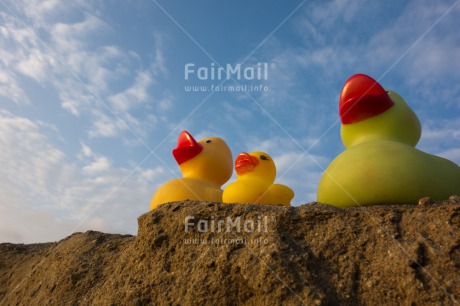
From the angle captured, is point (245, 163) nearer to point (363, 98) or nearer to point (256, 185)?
point (256, 185)

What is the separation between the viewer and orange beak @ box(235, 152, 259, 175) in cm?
453

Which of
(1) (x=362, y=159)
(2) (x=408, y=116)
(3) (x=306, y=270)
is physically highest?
(2) (x=408, y=116)

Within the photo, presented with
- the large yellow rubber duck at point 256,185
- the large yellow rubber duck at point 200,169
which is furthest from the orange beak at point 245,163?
the large yellow rubber duck at point 200,169

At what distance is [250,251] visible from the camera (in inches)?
104

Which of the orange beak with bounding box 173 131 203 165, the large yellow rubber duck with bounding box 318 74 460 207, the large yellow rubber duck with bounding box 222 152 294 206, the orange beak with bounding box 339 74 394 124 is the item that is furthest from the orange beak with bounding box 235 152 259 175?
the orange beak with bounding box 339 74 394 124

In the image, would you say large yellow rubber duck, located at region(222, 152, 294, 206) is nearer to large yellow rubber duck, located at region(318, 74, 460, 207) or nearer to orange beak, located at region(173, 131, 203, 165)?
large yellow rubber duck, located at region(318, 74, 460, 207)

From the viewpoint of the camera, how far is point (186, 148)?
5.19 meters

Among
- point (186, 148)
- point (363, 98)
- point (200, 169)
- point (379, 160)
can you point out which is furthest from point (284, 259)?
point (186, 148)

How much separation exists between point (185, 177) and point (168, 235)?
2016 mm

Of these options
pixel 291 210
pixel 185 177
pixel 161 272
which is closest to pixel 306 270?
pixel 291 210

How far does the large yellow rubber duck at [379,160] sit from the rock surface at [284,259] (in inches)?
16.2

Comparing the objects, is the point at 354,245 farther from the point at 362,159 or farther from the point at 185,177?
the point at 185,177

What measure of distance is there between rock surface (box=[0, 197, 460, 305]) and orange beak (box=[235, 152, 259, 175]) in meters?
1.28

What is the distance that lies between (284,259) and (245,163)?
2117 mm
